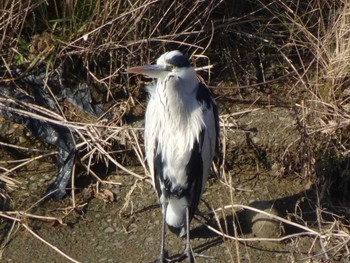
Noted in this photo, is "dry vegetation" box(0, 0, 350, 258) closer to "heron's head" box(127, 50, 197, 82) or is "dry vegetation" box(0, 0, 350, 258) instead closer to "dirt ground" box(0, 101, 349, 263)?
"dirt ground" box(0, 101, 349, 263)

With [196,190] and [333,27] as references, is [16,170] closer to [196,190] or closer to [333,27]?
[196,190]

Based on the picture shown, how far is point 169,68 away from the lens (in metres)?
3.80

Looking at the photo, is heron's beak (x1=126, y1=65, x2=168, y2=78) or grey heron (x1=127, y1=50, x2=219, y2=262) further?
grey heron (x1=127, y1=50, x2=219, y2=262)

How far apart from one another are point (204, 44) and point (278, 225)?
1127 mm

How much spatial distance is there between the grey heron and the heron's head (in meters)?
0.01

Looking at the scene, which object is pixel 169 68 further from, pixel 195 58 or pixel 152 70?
pixel 195 58

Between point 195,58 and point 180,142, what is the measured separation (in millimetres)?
832

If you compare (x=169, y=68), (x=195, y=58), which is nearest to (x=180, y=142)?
(x=169, y=68)

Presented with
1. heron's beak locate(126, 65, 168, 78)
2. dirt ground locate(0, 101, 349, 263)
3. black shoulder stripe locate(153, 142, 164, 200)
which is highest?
heron's beak locate(126, 65, 168, 78)

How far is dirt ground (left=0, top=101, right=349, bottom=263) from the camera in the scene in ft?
13.0

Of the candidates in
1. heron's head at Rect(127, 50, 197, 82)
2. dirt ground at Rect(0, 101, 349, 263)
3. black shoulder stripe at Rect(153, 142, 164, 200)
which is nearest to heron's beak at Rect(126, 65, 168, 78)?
heron's head at Rect(127, 50, 197, 82)

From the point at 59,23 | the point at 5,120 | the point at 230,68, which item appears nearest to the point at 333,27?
the point at 230,68

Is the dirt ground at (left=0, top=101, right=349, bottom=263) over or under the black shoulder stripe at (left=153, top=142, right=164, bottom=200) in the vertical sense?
under

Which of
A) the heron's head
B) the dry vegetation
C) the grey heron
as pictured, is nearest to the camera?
the heron's head
